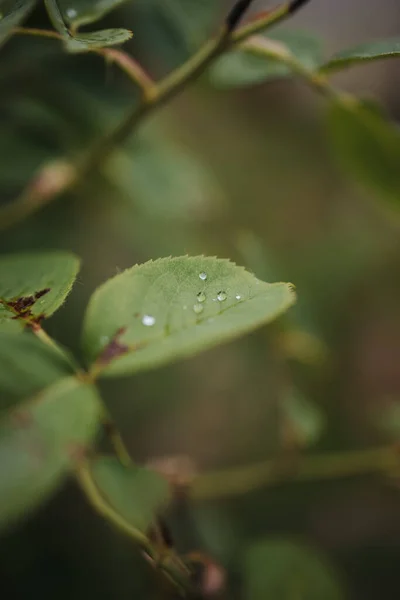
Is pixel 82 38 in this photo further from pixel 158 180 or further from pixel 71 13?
pixel 158 180

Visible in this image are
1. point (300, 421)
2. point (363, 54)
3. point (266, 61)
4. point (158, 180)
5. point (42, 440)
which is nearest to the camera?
point (42, 440)

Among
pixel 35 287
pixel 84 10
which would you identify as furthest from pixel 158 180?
pixel 35 287

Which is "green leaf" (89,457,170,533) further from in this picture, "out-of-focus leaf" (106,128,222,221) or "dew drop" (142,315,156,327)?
"out-of-focus leaf" (106,128,222,221)

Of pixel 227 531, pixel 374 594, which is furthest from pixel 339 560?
pixel 227 531

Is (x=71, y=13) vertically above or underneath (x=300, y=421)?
above

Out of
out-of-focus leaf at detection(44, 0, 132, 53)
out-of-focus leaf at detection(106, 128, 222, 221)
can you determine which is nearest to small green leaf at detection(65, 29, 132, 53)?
out-of-focus leaf at detection(44, 0, 132, 53)

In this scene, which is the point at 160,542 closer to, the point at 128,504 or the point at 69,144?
the point at 128,504
